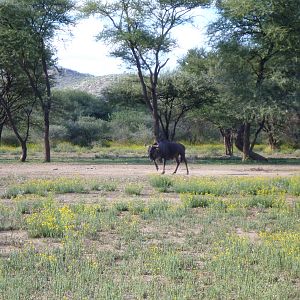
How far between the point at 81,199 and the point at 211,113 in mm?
28409

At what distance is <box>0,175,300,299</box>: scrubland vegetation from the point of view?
756 cm

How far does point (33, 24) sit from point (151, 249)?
2892cm

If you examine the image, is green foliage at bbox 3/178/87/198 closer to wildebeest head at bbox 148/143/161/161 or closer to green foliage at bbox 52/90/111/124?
wildebeest head at bbox 148/143/161/161

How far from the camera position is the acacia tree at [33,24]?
34.9 metres

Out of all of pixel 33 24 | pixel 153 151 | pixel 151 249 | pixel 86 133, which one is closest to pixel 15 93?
pixel 33 24

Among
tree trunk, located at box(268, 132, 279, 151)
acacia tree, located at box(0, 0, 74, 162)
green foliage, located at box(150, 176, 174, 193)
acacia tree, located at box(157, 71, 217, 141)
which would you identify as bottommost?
green foliage, located at box(150, 176, 174, 193)

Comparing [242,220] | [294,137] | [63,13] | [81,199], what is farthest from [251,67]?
[242,220]

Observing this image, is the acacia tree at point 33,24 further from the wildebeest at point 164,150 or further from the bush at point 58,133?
the bush at point 58,133

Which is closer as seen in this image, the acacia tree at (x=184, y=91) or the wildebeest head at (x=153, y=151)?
the wildebeest head at (x=153, y=151)

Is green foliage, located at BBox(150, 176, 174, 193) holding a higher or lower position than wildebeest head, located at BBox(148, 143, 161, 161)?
lower

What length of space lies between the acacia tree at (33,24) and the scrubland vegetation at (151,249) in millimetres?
19891

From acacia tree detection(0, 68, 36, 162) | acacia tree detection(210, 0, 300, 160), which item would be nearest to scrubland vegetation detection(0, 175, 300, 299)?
acacia tree detection(210, 0, 300, 160)

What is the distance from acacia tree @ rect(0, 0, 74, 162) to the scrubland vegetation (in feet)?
65.3

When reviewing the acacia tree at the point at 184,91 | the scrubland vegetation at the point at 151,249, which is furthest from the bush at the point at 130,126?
the scrubland vegetation at the point at 151,249
